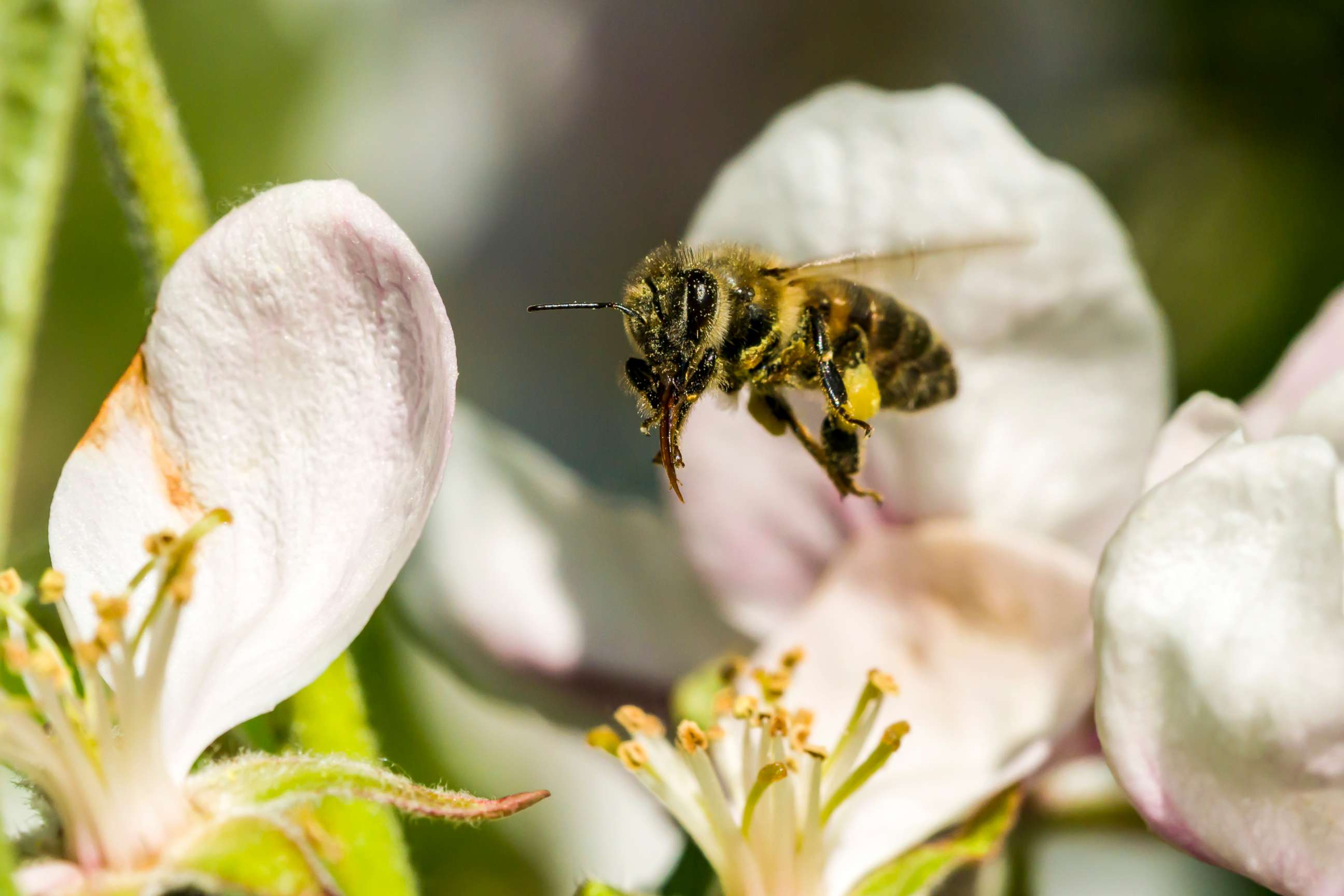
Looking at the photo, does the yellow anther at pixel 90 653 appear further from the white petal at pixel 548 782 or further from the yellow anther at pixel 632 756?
the white petal at pixel 548 782

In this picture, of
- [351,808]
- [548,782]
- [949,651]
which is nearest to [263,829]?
[351,808]

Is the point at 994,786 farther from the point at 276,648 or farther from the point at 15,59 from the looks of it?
A: the point at 15,59

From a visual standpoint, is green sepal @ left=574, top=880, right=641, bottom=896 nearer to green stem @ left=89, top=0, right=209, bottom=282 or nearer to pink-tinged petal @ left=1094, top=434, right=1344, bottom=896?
pink-tinged petal @ left=1094, top=434, right=1344, bottom=896

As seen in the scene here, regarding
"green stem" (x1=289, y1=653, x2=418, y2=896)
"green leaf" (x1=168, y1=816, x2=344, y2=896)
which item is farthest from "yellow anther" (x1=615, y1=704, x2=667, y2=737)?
"green leaf" (x1=168, y1=816, x2=344, y2=896)

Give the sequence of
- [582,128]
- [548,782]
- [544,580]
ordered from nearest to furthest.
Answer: [544,580] < [548,782] < [582,128]

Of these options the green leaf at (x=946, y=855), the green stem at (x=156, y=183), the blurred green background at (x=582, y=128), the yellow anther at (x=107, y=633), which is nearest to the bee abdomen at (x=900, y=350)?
the green leaf at (x=946, y=855)

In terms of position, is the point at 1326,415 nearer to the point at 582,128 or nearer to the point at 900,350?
the point at 900,350
